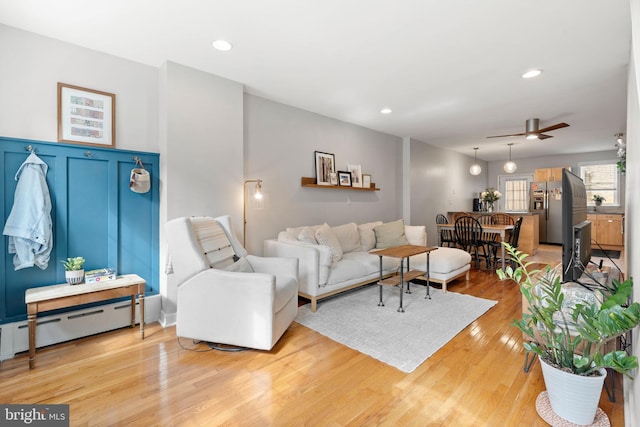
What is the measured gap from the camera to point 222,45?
8.63 ft

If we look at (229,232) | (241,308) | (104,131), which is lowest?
(241,308)

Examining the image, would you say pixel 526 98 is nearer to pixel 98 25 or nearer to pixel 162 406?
pixel 98 25

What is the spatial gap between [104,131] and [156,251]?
1201 mm

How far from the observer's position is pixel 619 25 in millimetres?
2293

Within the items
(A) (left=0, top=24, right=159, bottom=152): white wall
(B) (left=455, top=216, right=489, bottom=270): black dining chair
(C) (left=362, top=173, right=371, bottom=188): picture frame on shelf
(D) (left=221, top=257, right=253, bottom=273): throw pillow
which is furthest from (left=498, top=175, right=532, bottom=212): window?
(A) (left=0, top=24, right=159, bottom=152): white wall

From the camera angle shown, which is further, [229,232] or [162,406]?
[229,232]

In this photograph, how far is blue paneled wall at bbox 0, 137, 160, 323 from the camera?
2.38 m

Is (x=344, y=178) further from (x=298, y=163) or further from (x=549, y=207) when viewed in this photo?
(x=549, y=207)

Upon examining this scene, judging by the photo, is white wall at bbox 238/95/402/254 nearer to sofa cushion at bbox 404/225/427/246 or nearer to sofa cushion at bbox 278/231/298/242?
sofa cushion at bbox 278/231/298/242

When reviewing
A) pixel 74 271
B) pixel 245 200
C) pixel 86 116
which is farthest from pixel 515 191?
pixel 74 271

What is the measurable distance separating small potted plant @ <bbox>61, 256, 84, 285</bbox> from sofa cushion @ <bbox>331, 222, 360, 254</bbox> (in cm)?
279

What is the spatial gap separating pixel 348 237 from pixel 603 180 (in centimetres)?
750

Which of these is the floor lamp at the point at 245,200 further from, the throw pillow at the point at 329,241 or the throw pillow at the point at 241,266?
the throw pillow at the point at 329,241

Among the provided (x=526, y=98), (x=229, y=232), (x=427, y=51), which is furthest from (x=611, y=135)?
(x=229, y=232)
